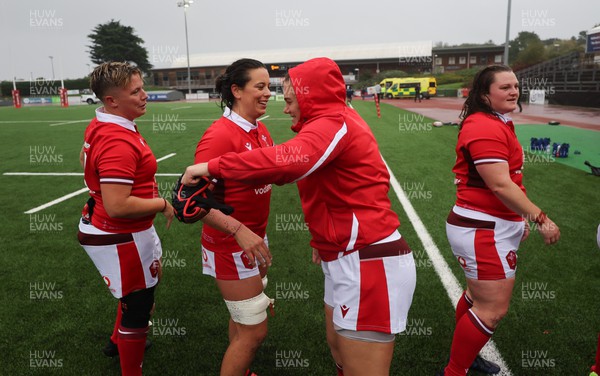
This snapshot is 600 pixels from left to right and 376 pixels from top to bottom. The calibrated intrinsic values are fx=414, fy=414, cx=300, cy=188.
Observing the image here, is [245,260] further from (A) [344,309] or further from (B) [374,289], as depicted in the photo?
(B) [374,289]

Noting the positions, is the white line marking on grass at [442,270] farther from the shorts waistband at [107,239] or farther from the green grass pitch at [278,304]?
the shorts waistband at [107,239]

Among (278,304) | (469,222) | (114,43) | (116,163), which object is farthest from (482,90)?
(114,43)

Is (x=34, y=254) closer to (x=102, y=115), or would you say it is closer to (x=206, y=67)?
(x=102, y=115)

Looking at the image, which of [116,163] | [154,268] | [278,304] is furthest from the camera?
[278,304]

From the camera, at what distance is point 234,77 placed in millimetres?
2660

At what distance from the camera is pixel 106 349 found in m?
3.35

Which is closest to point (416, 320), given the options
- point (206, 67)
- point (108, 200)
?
point (108, 200)

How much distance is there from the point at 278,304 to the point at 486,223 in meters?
2.27

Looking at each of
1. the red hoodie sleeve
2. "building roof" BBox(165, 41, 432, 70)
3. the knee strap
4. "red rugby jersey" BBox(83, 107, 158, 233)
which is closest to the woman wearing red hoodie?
the red hoodie sleeve

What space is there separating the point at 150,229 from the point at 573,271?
4501 mm

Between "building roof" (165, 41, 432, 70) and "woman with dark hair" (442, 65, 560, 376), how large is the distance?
72.3 meters

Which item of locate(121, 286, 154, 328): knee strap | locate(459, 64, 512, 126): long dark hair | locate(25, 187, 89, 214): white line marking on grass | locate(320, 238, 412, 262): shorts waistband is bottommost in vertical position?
locate(25, 187, 89, 214): white line marking on grass

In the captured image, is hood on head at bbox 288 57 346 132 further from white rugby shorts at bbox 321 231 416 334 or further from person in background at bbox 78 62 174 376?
person in background at bbox 78 62 174 376

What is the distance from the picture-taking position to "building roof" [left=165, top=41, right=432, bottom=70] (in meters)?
74.5
